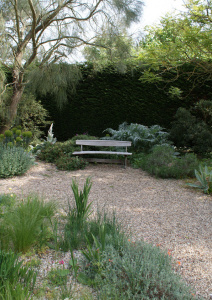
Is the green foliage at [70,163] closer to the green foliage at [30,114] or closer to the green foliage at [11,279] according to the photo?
the green foliage at [30,114]

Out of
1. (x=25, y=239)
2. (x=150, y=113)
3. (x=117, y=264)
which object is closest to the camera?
(x=117, y=264)

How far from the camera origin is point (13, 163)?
14.7ft

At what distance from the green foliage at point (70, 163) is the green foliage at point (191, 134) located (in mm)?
2763

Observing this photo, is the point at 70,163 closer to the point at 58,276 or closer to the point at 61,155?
the point at 61,155

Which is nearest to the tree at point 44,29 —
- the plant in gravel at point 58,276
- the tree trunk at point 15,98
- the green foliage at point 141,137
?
the tree trunk at point 15,98

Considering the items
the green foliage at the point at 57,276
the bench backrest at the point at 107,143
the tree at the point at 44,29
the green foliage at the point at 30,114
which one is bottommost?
the green foliage at the point at 57,276

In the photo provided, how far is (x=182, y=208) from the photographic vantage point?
3.29 meters

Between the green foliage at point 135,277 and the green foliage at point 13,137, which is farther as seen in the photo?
the green foliage at point 13,137

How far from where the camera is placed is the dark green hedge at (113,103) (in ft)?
26.2

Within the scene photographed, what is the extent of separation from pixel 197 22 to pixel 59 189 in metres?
5.08

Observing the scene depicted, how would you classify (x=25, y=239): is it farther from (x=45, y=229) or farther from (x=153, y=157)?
(x=153, y=157)

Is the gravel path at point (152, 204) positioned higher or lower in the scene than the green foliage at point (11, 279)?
lower

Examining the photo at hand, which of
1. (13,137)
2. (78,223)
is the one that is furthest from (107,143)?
(78,223)

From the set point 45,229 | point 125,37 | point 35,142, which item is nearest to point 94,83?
point 125,37
